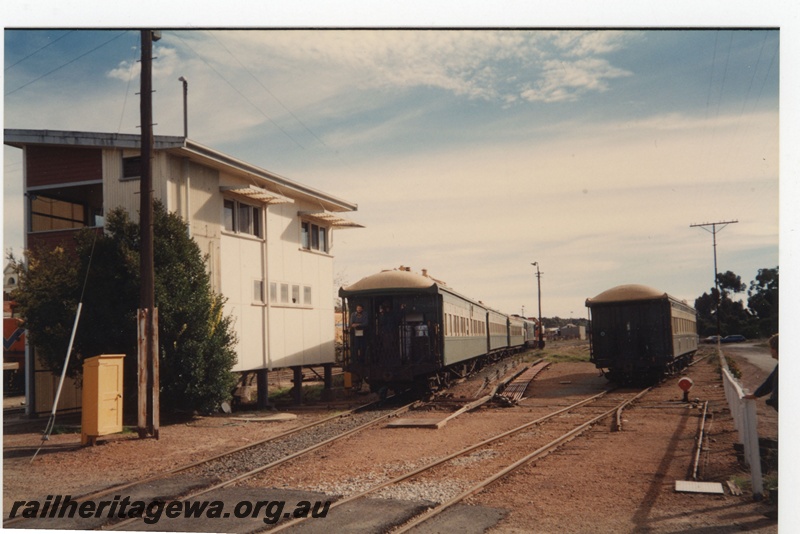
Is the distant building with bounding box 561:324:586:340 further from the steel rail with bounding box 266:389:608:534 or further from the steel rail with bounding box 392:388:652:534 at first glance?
the steel rail with bounding box 392:388:652:534

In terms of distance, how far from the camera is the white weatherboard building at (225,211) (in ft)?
52.9

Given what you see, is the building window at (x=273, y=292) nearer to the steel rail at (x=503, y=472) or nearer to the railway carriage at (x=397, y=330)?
the railway carriage at (x=397, y=330)

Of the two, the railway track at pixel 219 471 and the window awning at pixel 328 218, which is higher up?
the window awning at pixel 328 218

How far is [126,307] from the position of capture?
15.3 m

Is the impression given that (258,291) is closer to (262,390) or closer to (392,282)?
(262,390)

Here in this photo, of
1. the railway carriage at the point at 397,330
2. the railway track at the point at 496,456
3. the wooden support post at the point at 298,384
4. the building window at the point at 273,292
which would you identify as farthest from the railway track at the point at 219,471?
the wooden support post at the point at 298,384

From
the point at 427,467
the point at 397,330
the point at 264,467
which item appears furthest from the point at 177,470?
the point at 397,330

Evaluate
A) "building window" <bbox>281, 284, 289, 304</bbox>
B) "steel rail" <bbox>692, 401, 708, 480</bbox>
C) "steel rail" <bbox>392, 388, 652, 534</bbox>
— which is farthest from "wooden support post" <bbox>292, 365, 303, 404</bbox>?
"steel rail" <bbox>692, 401, 708, 480</bbox>

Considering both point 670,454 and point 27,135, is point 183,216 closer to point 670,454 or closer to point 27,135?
point 27,135

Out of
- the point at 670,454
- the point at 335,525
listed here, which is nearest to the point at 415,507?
the point at 335,525

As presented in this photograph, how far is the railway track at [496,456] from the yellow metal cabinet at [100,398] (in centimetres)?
585

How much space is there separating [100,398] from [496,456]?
701 centimetres

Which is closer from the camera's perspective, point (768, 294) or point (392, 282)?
point (768, 294)
